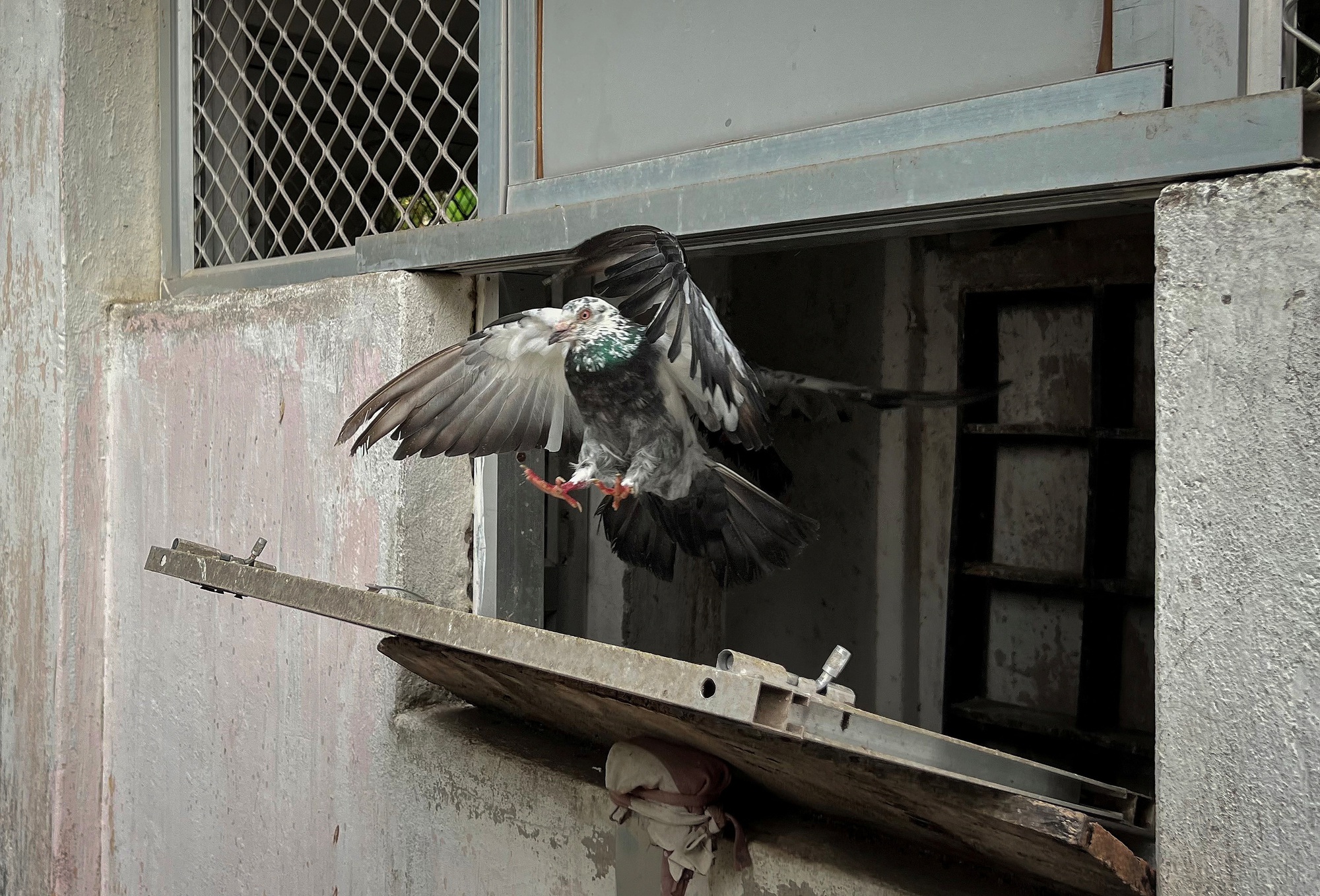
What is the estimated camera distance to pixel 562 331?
174 cm

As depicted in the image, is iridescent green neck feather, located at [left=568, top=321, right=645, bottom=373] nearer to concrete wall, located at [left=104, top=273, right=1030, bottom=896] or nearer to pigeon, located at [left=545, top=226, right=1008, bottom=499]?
pigeon, located at [left=545, top=226, right=1008, bottom=499]

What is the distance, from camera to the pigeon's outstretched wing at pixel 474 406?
6.30 ft

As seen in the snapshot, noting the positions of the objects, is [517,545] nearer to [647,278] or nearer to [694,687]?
[647,278]

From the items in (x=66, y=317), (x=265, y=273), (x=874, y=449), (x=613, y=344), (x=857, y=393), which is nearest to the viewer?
(x=613, y=344)

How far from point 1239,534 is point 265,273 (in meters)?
2.56

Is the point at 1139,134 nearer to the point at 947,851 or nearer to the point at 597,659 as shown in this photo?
the point at 597,659

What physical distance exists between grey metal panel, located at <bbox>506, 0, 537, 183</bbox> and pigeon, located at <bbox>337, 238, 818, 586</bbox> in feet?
2.11

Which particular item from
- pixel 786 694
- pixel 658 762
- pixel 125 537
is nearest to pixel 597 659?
pixel 786 694

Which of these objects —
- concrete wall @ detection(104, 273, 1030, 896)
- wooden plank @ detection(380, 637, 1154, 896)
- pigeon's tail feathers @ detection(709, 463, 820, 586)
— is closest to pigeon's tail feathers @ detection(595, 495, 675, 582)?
pigeon's tail feathers @ detection(709, 463, 820, 586)

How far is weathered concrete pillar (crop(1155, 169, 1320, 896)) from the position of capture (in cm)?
126

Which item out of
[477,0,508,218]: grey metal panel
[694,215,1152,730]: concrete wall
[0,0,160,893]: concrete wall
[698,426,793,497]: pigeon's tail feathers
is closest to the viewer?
[698,426,793,497]: pigeon's tail feathers

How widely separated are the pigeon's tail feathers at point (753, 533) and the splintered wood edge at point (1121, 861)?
0.72 m

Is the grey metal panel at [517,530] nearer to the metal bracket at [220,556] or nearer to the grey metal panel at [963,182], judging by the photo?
the grey metal panel at [963,182]

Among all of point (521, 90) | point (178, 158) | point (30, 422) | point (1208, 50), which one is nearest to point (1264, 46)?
point (1208, 50)
